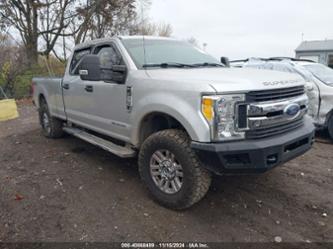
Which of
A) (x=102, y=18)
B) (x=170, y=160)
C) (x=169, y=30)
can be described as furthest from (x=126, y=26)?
(x=170, y=160)

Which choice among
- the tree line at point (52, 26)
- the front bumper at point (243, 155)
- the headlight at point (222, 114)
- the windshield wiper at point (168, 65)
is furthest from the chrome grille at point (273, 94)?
the tree line at point (52, 26)

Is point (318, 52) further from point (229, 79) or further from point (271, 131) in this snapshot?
point (229, 79)

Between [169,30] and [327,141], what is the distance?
2803cm

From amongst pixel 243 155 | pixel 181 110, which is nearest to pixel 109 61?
pixel 181 110

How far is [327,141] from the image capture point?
6.25 meters

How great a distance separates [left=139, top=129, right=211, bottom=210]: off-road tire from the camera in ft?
9.96

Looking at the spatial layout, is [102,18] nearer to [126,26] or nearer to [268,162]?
[126,26]

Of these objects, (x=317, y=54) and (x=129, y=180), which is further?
Answer: (x=317, y=54)

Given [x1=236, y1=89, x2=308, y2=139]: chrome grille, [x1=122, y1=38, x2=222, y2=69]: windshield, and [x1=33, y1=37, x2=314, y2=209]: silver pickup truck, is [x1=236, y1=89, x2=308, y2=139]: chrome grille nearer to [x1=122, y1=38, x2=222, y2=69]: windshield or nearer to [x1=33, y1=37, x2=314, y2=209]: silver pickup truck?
[x1=33, y1=37, x2=314, y2=209]: silver pickup truck

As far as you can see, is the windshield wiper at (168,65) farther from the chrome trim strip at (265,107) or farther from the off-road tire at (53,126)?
the off-road tire at (53,126)

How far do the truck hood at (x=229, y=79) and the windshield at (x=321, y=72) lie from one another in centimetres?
339

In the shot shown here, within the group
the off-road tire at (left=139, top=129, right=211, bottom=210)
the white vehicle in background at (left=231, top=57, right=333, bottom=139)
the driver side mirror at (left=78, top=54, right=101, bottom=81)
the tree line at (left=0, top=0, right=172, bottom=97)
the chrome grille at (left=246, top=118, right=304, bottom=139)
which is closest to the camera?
the chrome grille at (left=246, top=118, right=304, bottom=139)

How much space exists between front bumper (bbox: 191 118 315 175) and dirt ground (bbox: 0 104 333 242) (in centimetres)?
69

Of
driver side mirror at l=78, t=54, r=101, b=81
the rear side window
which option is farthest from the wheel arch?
the rear side window
